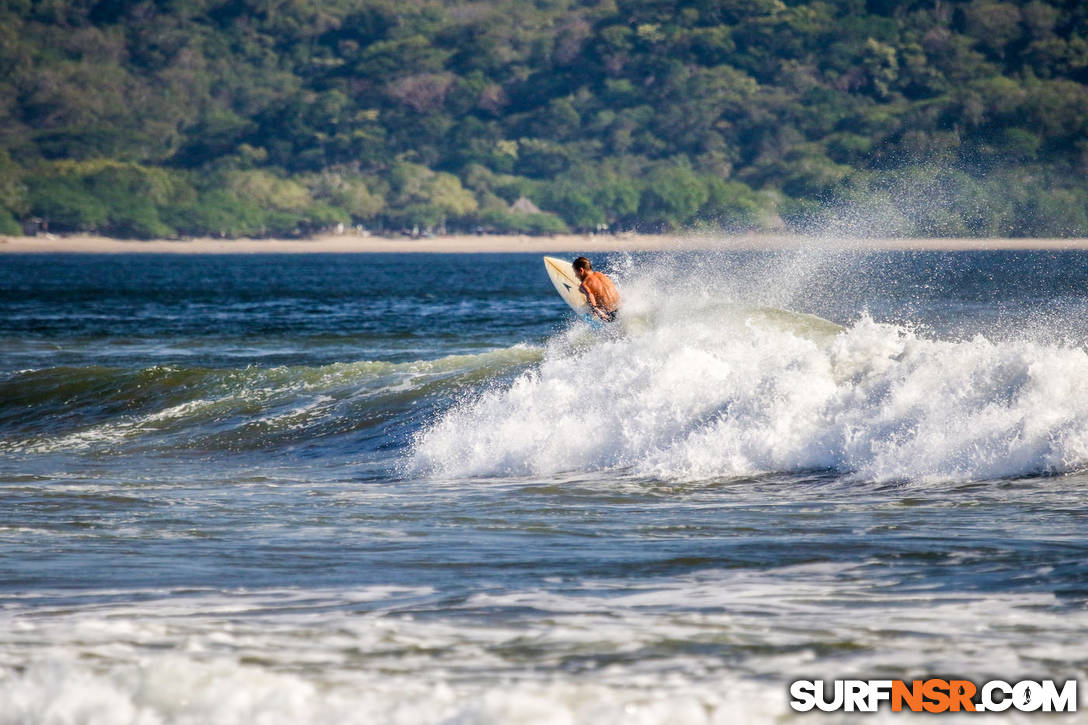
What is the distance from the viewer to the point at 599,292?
784 inches

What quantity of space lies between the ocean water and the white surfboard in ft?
1.54

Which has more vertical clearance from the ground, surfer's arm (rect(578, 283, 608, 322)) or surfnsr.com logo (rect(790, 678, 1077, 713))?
surfer's arm (rect(578, 283, 608, 322))

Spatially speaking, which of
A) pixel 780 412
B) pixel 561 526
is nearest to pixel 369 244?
pixel 780 412

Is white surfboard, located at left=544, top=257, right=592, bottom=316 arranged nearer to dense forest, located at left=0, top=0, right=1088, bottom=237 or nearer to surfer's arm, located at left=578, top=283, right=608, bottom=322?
surfer's arm, located at left=578, top=283, right=608, bottom=322

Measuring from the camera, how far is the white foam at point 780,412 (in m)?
12.2

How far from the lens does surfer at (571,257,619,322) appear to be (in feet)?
64.4

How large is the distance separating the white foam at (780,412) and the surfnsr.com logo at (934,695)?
5.69 meters

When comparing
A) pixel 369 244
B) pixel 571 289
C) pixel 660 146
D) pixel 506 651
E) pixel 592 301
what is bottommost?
pixel 369 244

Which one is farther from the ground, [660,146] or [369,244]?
[660,146]

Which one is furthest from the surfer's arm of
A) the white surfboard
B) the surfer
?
the white surfboard

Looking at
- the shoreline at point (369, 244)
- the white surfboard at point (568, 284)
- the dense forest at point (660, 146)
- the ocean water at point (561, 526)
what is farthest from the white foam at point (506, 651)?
the shoreline at point (369, 244)

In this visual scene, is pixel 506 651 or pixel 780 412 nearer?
pixel 506 651

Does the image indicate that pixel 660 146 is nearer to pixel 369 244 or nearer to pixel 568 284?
pixel 369 244

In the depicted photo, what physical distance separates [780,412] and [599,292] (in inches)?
259
